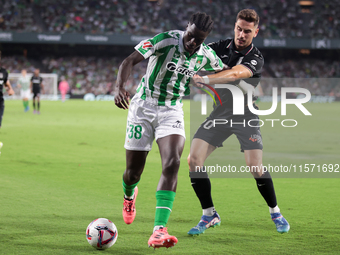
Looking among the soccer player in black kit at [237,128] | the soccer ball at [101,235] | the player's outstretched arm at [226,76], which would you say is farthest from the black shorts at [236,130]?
the soccer ball at [101,235]

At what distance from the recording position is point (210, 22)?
4.10 metres

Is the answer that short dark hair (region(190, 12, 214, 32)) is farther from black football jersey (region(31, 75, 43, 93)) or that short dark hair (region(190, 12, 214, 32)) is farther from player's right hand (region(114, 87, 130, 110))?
black football jersey (region(31, 75, 43, 93))

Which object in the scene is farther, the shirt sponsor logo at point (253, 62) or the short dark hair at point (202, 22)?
the shirt sponsor logo at point (253, 62)

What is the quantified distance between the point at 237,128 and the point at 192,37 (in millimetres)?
1201

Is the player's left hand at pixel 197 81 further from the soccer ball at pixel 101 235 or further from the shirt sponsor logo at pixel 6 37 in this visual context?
the shirt sponsor logo at pixel 6 37

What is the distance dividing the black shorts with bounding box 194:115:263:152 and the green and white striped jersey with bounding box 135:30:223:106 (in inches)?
23.7

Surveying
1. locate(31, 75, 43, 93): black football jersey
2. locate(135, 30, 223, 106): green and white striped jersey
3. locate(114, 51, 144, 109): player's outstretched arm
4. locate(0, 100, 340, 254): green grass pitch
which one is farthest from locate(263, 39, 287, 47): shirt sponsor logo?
locate(114, 51, 144, 109): player's outstretched arm

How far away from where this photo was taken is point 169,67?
4.20m

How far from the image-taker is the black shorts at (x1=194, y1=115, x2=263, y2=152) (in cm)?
470

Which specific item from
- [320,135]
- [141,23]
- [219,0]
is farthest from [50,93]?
[320,135]

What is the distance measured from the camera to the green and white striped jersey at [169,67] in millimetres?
4148

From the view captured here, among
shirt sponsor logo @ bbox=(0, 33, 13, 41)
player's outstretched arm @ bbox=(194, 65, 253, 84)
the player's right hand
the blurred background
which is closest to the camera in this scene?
the player's right hand

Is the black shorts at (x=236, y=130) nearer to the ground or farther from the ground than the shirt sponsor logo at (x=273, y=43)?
farther from the ground

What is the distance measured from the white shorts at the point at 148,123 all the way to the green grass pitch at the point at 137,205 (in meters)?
0.90
